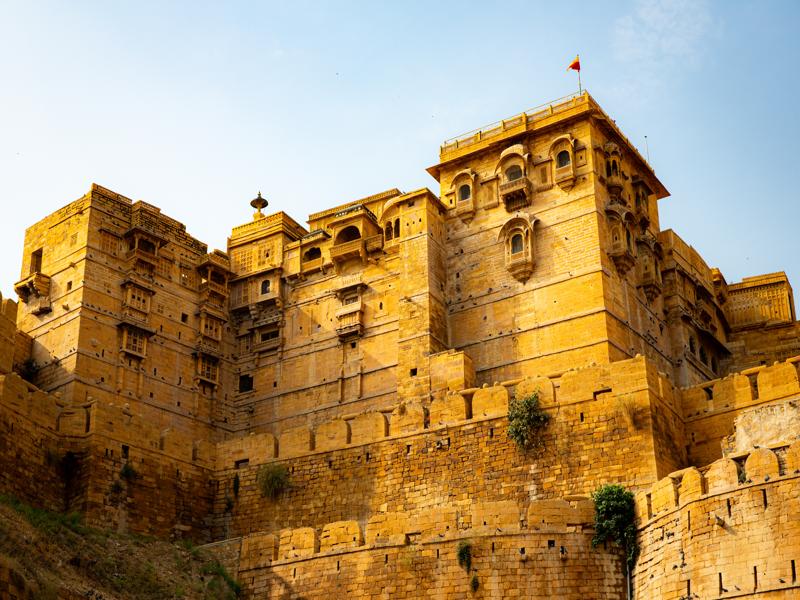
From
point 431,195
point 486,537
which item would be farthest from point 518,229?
point 486,537

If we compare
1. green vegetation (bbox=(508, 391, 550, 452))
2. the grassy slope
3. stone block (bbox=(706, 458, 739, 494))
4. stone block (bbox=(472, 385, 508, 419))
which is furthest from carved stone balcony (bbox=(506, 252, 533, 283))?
stone block (bbox=(706, 458, 739, 494))

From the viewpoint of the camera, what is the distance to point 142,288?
141 feet

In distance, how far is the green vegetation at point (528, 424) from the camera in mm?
33188

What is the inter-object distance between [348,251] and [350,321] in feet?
7.92

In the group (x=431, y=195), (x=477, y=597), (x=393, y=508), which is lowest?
(x=477, y=597)

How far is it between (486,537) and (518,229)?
50.5 ft

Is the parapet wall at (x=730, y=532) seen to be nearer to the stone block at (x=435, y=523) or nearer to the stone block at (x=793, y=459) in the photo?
the stone block at (x=793, y=459)

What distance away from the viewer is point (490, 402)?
1358 inches

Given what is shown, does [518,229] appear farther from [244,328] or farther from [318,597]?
[318,597]

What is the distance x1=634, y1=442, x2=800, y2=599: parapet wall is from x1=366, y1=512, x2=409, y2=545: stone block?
526 centimetres

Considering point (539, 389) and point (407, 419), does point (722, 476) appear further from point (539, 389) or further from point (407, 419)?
point (407, 419)

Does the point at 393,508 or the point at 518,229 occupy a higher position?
the point at 518,229

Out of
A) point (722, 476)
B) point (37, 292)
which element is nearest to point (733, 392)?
point (722, 476)

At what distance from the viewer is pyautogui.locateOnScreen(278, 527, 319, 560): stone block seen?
29.8 m
